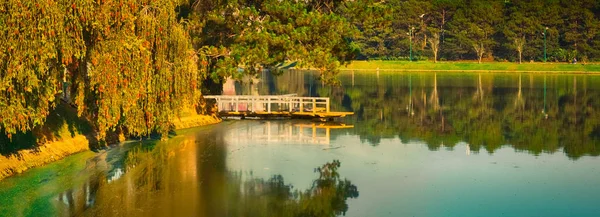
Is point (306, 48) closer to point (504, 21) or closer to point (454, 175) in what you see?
point (454, 175)

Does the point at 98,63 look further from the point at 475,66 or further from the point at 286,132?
the point at 475,66

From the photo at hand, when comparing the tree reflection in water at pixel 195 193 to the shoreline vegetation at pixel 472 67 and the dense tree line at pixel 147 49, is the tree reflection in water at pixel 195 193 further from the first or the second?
the shoreline vegetation at pixel 472 67

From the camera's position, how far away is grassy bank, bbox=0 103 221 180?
32188 mm

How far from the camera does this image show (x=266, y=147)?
139ft

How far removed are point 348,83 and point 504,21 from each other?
6615 cm

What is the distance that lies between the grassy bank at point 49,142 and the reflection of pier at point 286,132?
7498 mm

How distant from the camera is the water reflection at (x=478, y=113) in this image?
1820 inches

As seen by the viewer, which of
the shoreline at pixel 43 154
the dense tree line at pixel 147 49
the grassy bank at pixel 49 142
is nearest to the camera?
the dense tree line at pixel 147 49

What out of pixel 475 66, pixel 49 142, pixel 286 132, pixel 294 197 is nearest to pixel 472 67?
pixel 475 66

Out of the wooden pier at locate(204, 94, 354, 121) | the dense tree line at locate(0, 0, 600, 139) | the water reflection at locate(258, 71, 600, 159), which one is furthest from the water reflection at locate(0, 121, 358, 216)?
the wooden pier at locate(204, 94, 354, 121)

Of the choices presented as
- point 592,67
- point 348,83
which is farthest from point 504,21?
point 348,83

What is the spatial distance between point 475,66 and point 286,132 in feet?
353

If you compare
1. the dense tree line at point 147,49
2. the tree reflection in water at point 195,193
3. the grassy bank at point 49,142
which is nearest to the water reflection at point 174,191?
the tree reflection in water at point 195,193

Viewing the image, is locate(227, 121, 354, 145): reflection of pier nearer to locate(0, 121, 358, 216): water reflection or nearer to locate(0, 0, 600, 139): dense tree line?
locate(0, 0, 600, 139): dense tree line
